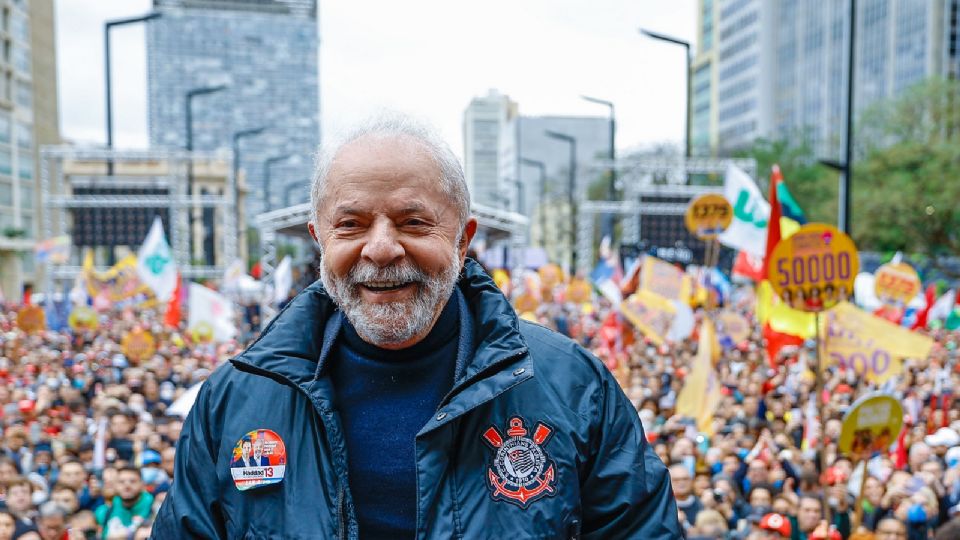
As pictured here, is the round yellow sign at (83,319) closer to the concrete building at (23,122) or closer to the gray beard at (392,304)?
the gray beard at (392,304)

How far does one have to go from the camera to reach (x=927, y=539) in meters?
6.41

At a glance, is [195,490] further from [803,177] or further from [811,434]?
[803,177]

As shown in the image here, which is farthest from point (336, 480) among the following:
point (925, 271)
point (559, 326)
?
point (925, 271)

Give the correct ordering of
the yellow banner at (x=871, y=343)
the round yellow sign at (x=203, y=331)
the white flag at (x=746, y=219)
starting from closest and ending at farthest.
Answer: the yellow banner at (x=871, y=343) < the white flag at (x=746, y=219) < the round yellow sign at (x=203, y=331)

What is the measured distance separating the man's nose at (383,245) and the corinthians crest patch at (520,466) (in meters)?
0.39

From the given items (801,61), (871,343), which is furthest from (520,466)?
(801,61)

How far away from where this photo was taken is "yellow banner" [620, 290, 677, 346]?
526 inches

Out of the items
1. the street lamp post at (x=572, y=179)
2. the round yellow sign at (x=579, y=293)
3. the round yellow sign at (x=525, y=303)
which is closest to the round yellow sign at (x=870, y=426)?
the round yellow sign at (x=525, y=303)

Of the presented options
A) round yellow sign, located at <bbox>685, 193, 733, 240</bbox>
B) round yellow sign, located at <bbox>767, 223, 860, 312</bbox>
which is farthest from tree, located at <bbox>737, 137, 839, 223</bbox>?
round yellow sign, located at <bbox>767, 223, 860, 312</bbox>

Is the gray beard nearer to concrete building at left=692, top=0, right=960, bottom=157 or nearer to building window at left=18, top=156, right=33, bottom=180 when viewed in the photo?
concrete building at left=692, top=0, right=960, bottom=157

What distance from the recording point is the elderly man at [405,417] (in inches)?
66.6

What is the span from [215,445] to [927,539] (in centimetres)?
618

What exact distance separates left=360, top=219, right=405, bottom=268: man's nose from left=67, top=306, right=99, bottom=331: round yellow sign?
17441 mm

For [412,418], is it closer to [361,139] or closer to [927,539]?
[361,139]
